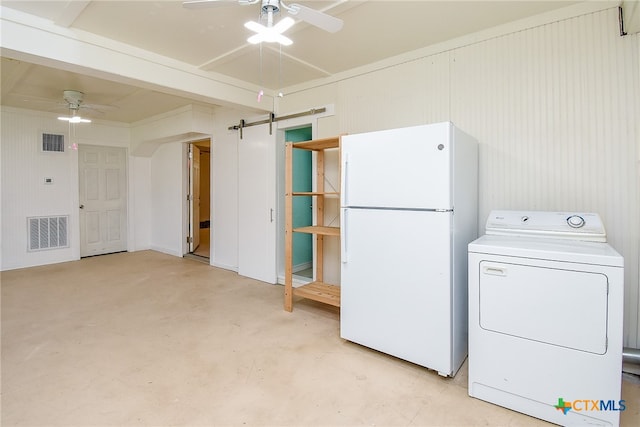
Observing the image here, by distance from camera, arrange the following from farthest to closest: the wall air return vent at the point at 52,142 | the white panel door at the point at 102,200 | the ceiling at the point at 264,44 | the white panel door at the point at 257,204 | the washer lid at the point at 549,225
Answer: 1. the white panel door at the point at 102,200
2. the wall air return vent at the point at 52,142
3. the white panel door at the point at 257,204
4. the ceiling at the point at 264,44
5. the washer lid at the point at 549,225

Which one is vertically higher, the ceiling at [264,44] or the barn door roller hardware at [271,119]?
the ceiling at [264,44]

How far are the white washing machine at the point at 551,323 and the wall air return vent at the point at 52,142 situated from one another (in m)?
6.73

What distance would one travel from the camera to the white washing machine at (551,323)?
1590mm

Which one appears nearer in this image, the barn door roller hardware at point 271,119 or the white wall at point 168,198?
the barn door roller hardware at point 271,119

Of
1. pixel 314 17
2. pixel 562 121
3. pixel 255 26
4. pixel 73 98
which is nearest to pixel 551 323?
pixel 562 121

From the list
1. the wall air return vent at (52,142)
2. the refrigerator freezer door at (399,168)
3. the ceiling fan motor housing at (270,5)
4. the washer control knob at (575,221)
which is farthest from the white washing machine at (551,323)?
the wall air return vent at (52,142)

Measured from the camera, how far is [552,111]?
93.0 inches

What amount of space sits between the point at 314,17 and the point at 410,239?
1550mm

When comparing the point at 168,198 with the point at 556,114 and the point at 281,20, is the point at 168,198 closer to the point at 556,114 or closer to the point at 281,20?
the point at 281,20

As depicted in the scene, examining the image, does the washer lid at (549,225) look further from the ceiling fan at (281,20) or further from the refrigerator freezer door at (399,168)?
the ceiling fan at (281,20)

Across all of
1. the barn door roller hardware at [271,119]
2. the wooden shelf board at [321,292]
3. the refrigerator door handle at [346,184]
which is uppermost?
the barn door roller hardware at [271,119]

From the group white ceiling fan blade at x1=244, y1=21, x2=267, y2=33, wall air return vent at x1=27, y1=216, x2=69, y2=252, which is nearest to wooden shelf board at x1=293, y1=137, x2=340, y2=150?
white ceiling fan blade at x1=244, y1=21, x2=267, y2=33

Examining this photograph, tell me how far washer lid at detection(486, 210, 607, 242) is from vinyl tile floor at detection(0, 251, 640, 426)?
104 centimetres

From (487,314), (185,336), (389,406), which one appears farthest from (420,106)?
(185,336)
